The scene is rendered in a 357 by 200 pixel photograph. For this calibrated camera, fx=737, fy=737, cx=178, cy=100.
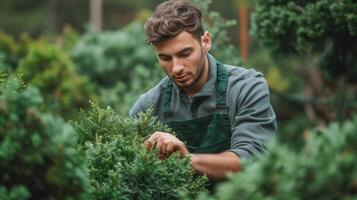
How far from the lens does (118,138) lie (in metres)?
3.38

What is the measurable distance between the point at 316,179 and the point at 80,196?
88 centimetres

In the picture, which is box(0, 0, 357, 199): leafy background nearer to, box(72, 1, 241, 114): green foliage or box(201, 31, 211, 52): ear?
box(72, 1, 241, 114): green foliage

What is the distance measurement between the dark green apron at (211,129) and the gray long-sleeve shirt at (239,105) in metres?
0.04

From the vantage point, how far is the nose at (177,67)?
14.4ft

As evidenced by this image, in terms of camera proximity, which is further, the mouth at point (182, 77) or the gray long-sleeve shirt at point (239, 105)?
the mouth at point (182, 77)

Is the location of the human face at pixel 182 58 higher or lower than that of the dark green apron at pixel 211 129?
higher

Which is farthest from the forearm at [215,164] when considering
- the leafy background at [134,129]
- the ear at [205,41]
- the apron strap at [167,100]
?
the ear at [205,41]

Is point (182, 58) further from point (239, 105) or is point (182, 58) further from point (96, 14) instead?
point (96, 14)

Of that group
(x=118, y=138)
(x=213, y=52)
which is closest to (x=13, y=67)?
(x=213, y=52)

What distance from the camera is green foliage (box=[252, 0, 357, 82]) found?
5.17 meters

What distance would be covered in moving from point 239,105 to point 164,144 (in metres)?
1.03

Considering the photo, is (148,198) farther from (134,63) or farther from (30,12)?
(30,12)

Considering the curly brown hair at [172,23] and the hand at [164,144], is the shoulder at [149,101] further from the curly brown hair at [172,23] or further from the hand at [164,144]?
the hand at [164,144]

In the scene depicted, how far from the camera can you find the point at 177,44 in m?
4.45
